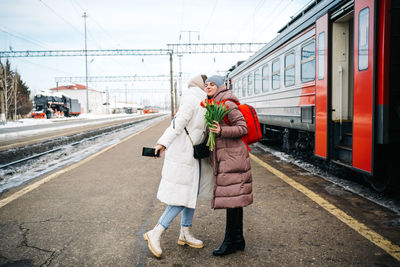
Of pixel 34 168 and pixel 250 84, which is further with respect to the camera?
pixel 250 84

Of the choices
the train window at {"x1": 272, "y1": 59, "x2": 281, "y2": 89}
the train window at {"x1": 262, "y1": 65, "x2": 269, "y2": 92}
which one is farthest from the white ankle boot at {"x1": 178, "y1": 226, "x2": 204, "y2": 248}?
the train window at {"x1": 262, "y1": 65, "x2": 269, "y2": 92}

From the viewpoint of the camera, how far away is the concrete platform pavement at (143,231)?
2877 millimetres

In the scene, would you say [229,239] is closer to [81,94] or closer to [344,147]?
[344,147]

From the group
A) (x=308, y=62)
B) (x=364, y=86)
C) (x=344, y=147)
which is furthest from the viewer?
(x=308, y=62)

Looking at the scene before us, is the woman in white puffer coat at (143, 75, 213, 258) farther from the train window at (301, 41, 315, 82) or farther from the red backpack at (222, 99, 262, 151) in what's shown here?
the train window at (301, 41, 315, 82)

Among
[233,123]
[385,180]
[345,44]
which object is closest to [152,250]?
[233,123]

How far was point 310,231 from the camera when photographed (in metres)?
3.45

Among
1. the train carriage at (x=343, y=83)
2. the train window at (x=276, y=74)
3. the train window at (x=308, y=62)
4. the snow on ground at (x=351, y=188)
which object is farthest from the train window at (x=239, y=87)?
the snow on ground at (x=351, y=188)

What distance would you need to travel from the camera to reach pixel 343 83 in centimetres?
555

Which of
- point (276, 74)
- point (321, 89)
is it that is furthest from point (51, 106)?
point (321, 89)

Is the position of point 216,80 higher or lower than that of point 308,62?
lower

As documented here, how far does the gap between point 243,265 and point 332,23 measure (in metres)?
4.50

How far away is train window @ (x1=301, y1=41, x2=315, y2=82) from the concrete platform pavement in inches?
101

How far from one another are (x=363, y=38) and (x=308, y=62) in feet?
8.00
